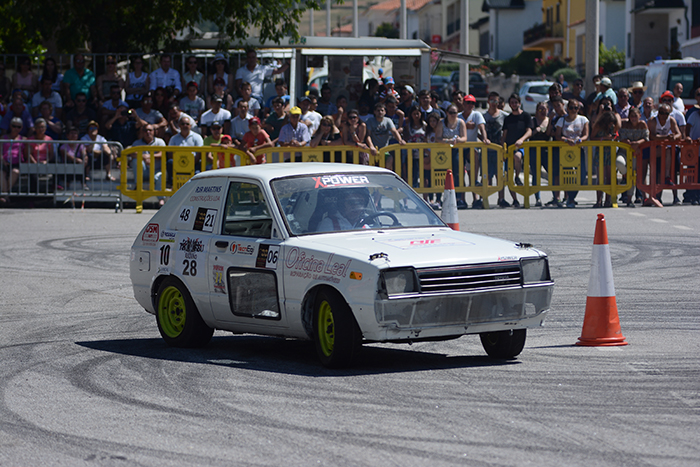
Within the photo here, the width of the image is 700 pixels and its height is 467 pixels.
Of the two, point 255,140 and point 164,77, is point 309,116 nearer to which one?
point 255,140

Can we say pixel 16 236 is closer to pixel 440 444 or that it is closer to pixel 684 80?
pixel 440 444

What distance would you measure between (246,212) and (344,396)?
2219mm

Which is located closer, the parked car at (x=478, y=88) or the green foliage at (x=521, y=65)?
the parked car at (x=478, y=88)

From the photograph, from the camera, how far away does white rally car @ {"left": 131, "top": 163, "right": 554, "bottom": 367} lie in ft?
23.1

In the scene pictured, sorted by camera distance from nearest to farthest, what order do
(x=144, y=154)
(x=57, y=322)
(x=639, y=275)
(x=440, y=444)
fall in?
(x=440, y=444)
(x=57, y=322)
(x=639, y=275)
(x=144, y=154)

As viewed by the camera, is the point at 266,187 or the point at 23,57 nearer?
the point at 266,187

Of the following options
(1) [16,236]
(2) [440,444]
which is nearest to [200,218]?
(2) [440,444]

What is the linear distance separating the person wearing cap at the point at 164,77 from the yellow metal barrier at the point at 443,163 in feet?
18.2

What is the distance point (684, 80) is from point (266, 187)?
27138 mm

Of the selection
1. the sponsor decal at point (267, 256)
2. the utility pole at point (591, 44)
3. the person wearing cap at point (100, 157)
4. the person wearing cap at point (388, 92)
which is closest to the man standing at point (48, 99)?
the person wearing cap at point (100, 157)

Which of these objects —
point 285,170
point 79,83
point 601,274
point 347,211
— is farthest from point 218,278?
point 79,83

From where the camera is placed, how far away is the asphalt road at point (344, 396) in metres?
5.38

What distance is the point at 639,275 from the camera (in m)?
12.1

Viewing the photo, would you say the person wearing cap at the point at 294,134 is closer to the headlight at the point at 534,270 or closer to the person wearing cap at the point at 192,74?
the person wearing cap at the point at 192,74
